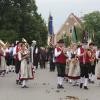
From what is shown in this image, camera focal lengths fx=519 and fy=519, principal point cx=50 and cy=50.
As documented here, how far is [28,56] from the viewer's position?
17.9 meters

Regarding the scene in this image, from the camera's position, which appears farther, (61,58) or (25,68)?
(25,68)

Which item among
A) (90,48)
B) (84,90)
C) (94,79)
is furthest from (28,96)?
(94,79)

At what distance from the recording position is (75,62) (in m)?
18.5

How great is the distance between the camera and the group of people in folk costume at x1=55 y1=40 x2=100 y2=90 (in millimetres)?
17688

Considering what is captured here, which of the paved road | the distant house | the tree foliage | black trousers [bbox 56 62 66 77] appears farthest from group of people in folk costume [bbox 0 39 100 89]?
the distant house

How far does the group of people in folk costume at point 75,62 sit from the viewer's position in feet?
58.0

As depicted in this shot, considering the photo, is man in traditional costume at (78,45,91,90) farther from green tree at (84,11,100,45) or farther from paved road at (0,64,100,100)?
green tree at (84,11,100,45)

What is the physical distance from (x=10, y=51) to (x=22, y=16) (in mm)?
37909

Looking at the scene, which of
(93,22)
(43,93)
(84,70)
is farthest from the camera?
(93,22)

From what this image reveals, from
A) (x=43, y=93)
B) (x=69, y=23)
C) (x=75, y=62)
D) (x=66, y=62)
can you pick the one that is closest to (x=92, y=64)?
(x=75, y=62)

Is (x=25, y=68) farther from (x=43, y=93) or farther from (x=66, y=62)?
(x=43, y=93)

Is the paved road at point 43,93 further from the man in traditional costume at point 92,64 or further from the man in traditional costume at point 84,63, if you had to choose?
the man in traditional costume at point 92,64

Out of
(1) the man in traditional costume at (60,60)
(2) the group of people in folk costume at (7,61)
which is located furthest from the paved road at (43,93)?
(2) the group of people in folk costume at (7,61)

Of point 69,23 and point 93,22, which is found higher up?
point 69,23
